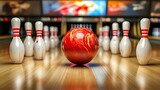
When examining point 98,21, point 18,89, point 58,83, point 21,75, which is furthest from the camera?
point 98,21

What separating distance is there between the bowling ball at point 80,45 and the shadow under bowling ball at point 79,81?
226mm

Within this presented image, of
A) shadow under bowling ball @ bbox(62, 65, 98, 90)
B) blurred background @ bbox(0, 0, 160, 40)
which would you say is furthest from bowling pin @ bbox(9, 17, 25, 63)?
blurred background @ bbox(0, 0, 160, 40)

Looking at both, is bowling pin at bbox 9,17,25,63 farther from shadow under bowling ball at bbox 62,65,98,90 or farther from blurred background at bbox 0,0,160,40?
blurred background at bbox 0,0,160,40

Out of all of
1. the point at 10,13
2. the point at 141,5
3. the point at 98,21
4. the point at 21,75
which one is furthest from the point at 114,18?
the point at 21,75

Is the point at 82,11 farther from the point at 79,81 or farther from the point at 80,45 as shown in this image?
the point at 79,81

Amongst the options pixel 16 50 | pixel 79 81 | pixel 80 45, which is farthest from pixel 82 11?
pixel 79 81

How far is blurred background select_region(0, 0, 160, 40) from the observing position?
280 inches

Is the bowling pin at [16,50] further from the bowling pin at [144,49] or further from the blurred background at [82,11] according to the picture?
the blurred background at [82,11]

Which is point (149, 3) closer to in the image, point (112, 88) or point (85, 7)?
point (85, 7)

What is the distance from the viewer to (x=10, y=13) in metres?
7.26

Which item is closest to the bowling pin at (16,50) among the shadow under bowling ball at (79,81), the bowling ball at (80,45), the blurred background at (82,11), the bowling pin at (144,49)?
the bowling ball at (80,45)

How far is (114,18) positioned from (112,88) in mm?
5941

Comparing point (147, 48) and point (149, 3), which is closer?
point (147, 48)

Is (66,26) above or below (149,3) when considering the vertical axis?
below
